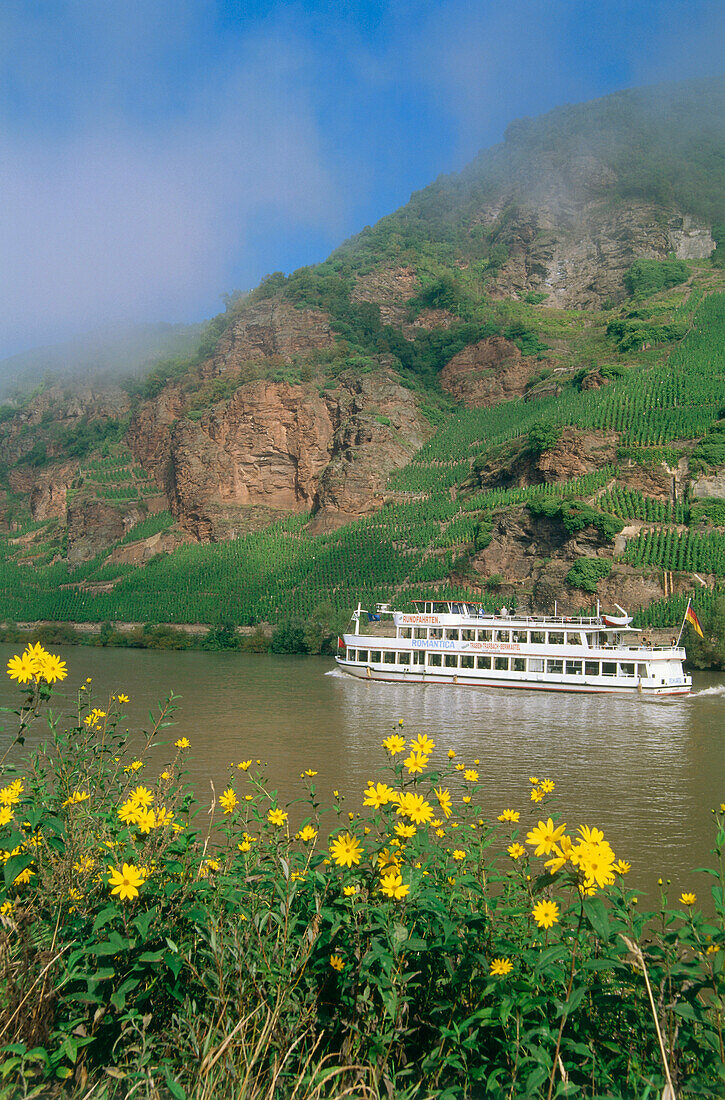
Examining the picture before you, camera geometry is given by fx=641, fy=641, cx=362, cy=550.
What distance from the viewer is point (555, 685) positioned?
89.8 feet

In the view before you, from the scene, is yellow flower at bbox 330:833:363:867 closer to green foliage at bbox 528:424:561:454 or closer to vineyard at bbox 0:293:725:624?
vineyard at bbox 0:293:725:624

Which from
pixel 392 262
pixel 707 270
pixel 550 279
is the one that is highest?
pixel 392 262

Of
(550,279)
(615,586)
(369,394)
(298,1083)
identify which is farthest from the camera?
(550,279)

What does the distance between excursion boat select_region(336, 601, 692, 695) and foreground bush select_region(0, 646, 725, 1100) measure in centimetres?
2587

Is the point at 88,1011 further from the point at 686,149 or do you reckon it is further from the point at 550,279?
the point at 686,149

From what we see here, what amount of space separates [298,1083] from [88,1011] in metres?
0.90

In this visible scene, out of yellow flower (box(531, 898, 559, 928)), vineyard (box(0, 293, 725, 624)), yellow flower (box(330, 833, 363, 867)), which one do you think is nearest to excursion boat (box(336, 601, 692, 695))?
vineyard (box(0, 293, 725, 624))

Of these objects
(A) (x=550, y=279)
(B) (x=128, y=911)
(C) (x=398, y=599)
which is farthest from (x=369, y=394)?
(B) (x=128, y=911)

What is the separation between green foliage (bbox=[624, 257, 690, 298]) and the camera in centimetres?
7738

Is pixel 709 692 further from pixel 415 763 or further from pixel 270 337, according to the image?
pixel 270 337

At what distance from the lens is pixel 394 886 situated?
2.29 meters

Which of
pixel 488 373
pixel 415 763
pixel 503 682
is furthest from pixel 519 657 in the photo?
pixel 488 373

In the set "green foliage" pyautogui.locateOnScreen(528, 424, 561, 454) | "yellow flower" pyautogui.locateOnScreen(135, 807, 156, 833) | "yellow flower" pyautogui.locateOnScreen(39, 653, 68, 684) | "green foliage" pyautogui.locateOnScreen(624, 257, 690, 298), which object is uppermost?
"green foliage" pyautogui.locateOnScreen(624, 257, 690, 298)

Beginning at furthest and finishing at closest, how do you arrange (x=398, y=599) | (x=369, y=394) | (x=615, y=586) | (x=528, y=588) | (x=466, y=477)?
1. (x=369, y=394)
2. (x=466, y=477)
3. (x=398, y=599)
4. (x=528, y=588)
5. (x=615, y=586)
